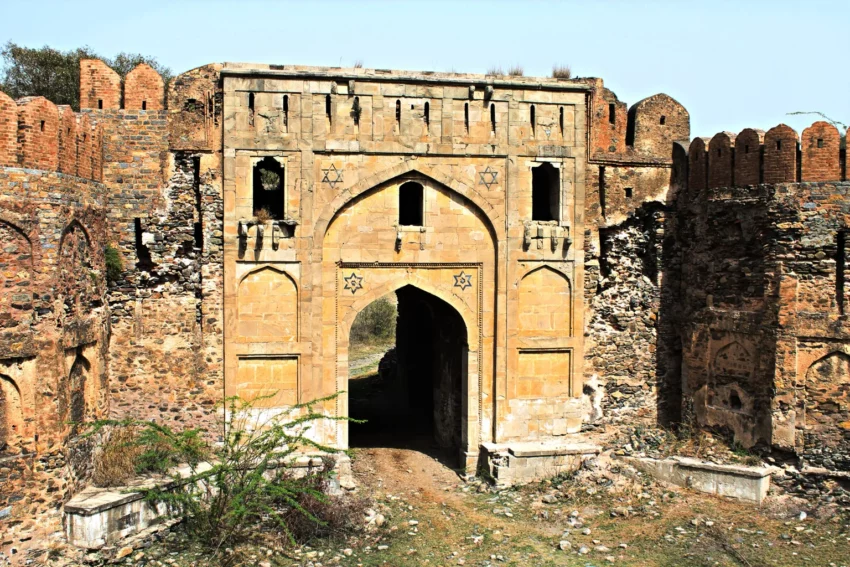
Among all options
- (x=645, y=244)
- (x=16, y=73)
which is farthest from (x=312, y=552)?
(x=16, y=73)

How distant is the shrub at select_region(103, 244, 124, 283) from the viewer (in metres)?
10.7

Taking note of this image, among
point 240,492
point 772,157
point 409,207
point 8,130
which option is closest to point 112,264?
point 8,130

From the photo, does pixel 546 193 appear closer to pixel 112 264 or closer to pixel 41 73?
pixel 112 264

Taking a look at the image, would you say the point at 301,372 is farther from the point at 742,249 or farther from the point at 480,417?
the point at 742,249

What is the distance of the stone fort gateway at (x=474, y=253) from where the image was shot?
1071 centimetres

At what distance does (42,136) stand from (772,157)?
9486mm

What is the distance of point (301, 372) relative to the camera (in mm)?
11219

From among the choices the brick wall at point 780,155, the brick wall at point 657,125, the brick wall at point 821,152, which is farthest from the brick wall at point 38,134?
the brick wall at point 821,152

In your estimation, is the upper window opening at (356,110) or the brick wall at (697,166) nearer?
the upper window opening at (356,110)

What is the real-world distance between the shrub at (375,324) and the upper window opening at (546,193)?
16.6m

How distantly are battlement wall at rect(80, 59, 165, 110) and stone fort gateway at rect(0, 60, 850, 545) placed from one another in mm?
31

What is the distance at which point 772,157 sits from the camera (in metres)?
11.0

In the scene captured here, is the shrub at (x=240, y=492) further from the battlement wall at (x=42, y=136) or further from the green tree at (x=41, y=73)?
the green tree at (x=41, y=73)

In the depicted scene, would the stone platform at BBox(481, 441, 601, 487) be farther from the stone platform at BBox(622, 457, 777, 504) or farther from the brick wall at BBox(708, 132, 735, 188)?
the brick wall at BBox(708, 132, 735, 188)
